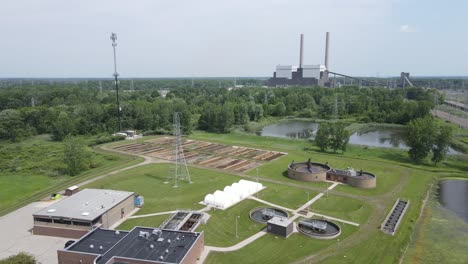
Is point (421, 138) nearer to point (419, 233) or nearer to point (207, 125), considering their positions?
point (419, 233)

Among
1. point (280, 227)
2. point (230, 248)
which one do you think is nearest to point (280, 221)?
point (280, 227)

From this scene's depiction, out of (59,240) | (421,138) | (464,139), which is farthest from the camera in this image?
(464,139)

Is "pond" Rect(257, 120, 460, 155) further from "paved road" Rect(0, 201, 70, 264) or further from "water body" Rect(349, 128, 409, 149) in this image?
"paved road" Rect(0, 201, 70, 264)

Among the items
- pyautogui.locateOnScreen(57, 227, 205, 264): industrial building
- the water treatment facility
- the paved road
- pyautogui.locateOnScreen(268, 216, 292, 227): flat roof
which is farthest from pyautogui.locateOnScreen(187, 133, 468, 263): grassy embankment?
the paved road

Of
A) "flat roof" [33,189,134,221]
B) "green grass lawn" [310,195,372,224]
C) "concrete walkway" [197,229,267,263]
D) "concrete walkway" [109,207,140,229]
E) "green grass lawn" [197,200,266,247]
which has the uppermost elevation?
"flat roof" [33,189,134,221]

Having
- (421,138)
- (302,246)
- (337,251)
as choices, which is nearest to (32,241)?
(302,246)

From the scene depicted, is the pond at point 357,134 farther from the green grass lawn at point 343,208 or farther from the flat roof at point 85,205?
the flat roof at point 85,205
